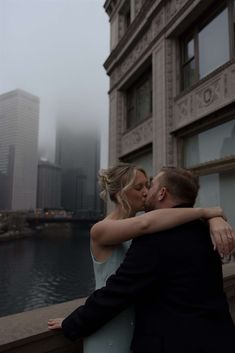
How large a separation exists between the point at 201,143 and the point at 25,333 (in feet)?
32.8

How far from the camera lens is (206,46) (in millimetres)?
11398

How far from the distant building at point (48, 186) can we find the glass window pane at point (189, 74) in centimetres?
14789

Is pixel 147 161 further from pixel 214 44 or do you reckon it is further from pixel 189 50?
pixel 214 44

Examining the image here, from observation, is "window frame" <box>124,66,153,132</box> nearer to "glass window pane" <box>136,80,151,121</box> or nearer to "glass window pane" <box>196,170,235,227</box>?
"glass window pane" <box>136,80,151,121</box>

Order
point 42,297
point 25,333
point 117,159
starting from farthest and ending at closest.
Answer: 1. point 42,297
2. point 117,159
3. point 25,333

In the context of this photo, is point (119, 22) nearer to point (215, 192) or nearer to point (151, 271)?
point (215, 192)

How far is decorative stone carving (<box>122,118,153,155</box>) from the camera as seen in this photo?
47.6 feet

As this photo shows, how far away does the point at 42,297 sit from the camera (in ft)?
101

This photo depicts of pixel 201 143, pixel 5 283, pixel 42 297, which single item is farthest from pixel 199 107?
pixel 5 283

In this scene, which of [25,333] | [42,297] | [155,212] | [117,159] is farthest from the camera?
[42,297]

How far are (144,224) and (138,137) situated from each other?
1410 cm

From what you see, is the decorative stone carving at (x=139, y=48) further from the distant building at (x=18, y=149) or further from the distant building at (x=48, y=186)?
the distant building at (x=48, y=186)

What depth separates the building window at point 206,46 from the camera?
1041 centimetres

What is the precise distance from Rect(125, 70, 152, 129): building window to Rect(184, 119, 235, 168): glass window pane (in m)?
3.40
